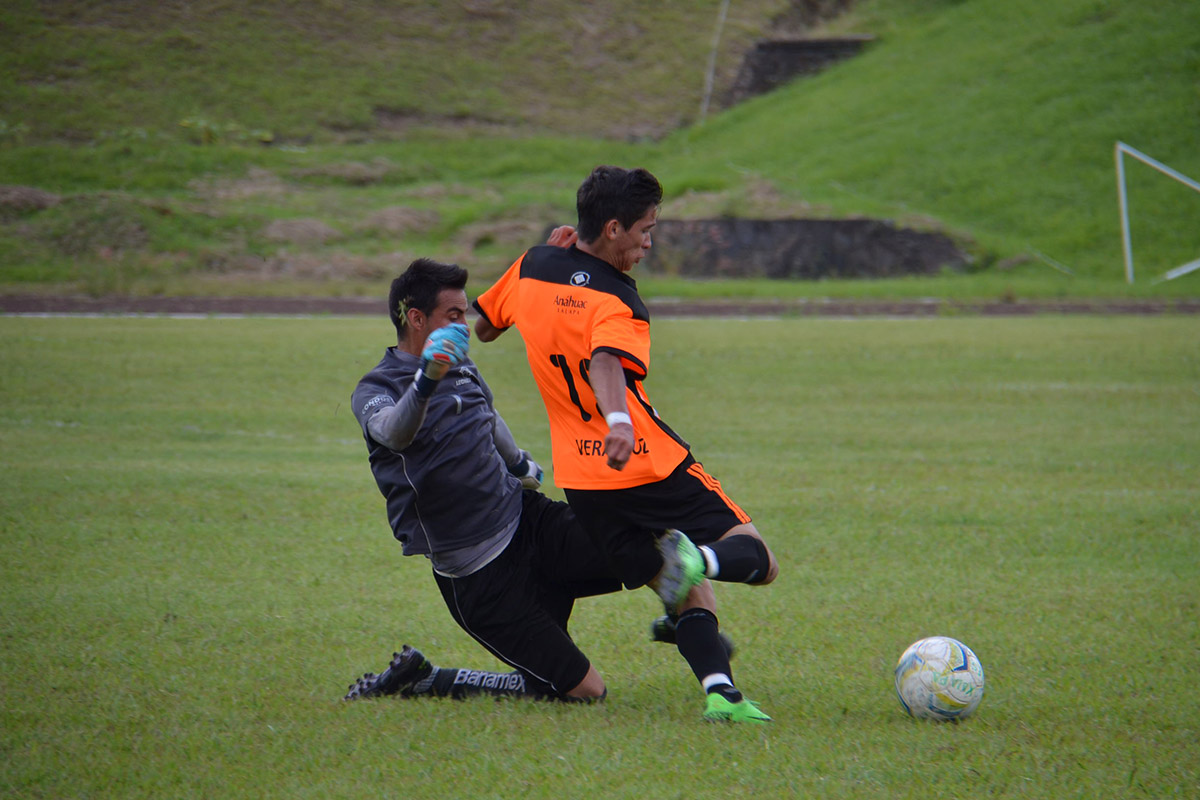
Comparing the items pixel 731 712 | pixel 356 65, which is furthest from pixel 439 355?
pixel 356 65

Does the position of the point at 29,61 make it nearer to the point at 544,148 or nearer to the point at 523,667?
the point at 544,148

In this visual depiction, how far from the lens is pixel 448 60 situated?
5041 cm

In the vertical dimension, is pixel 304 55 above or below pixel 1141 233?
above

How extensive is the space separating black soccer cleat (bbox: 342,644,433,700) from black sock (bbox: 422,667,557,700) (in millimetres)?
47

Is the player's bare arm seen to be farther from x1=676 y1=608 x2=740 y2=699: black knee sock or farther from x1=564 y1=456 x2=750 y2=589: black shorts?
x1=676 y1=608 x2=740 y2=699: black knee sock

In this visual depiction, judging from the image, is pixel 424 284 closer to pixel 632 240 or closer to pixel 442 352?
pixel 442 352

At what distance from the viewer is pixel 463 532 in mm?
4363

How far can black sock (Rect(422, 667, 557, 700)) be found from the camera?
4469mm

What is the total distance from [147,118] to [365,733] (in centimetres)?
4251

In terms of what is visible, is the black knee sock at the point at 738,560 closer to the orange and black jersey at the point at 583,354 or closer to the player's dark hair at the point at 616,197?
the orange and black jersey at the point at 583,354

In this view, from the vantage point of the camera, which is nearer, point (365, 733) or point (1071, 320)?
point (365, 733)

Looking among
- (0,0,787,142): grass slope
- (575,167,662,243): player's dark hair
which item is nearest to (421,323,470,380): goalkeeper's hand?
(575,167,662,243): player's dark hair

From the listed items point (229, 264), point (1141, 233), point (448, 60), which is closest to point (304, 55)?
point (448, 60)

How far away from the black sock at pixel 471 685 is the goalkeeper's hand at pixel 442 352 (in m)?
A: 1.35
